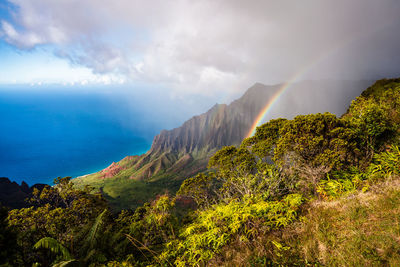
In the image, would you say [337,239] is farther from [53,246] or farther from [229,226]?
[53,246]

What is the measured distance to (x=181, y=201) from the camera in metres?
101

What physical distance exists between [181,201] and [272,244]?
105 metres

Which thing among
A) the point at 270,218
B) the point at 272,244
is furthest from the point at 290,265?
the point at 270,218


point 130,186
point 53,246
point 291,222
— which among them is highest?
point 53,246

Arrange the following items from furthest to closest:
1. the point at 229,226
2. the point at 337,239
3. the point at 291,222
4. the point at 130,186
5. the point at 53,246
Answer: the point at 130,186 → the point at 53,246 → the point at 291,222 → the point at 229,226 → the point at 337,239

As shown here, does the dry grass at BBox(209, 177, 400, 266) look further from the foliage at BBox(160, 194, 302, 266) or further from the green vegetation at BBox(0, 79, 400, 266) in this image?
the foliage at BBox(160, 194, 302, 266)

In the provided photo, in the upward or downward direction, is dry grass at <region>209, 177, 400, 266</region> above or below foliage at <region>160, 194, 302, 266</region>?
below

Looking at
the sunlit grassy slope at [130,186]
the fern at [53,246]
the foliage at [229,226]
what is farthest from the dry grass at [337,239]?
the sunlit grassy slope at [130,186]

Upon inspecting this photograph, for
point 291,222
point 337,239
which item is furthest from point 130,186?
point 337,239

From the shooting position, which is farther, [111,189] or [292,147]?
[111,189]

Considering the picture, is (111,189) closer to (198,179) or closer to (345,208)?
(198,179)

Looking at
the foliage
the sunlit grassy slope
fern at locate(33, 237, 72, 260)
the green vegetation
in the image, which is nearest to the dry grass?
the green vegetation

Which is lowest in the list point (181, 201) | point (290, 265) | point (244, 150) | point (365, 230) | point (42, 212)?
point (181, 201)

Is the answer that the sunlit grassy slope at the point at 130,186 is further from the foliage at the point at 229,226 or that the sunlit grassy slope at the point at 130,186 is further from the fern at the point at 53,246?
the foliage at the point at 229,226
